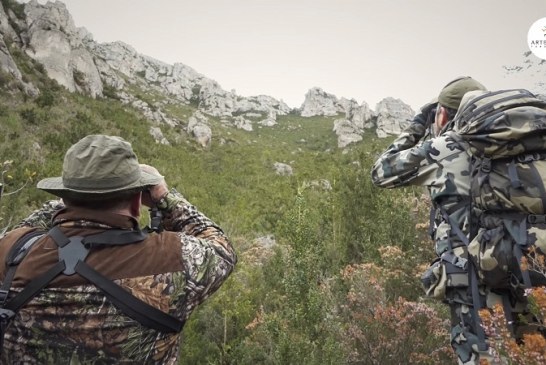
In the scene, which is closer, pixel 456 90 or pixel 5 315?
pixel 5 315

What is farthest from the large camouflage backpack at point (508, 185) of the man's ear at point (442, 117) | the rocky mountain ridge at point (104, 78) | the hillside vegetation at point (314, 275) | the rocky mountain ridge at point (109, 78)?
the rocky mountain ridge at point (109, 78)

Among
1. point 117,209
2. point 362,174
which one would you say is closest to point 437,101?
point 117,209

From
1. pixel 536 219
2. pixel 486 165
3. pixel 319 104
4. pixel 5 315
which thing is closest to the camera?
pixel 5 315

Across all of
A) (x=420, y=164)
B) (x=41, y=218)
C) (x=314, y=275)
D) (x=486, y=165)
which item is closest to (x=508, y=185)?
(x=486, y=165)

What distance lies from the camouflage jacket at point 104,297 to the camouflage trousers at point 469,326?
→ 56.4 inches

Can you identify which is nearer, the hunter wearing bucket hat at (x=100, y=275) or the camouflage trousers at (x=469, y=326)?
the hunter wearing bucket hat at (x=100, y=275)

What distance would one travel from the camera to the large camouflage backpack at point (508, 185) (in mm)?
1729

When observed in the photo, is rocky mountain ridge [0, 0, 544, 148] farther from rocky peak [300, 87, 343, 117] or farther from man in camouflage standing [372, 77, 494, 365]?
man in camouflage standing [372, 77, 494, 365]

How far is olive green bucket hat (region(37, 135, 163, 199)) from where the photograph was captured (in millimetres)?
1381

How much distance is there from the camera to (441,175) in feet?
7.13

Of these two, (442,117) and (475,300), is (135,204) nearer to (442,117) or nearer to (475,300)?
(475,300)

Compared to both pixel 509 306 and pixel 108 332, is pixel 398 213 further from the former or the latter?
pixel 108 332

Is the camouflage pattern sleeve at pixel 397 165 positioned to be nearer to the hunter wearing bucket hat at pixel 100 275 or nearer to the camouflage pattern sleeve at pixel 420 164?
the camouflage pattern sleeve at pixel 420 164

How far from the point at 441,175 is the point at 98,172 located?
6.08 feet
